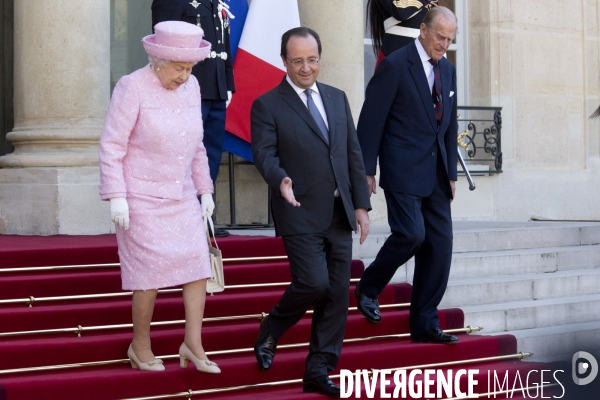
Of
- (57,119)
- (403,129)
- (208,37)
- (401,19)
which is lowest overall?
(403,129)

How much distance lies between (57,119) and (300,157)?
133 inches

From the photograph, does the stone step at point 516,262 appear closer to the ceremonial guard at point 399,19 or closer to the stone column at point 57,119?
the ceremonial guard at point 399,19

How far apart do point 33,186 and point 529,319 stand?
12.0 feet

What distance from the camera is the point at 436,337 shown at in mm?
5805

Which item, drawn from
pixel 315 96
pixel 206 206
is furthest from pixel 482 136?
pixel 206 206

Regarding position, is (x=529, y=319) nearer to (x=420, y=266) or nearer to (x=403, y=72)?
(x=420, y=266)

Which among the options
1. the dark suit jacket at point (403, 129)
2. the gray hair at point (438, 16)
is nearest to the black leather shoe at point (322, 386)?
the dark suit jacket at point (403, 129)

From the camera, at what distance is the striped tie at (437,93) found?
5.74 m

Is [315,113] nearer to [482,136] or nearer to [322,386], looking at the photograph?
[322,386]

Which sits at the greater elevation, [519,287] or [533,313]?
[519,287]

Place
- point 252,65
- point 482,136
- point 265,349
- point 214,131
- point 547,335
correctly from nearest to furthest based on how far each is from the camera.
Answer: point 265,349
point 547,335
point 214,131
point 252,65
point 482,136

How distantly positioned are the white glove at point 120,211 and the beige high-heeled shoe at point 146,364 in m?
0.72

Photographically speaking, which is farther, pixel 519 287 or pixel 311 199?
pixel 519 287

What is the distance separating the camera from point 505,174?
10906mm
